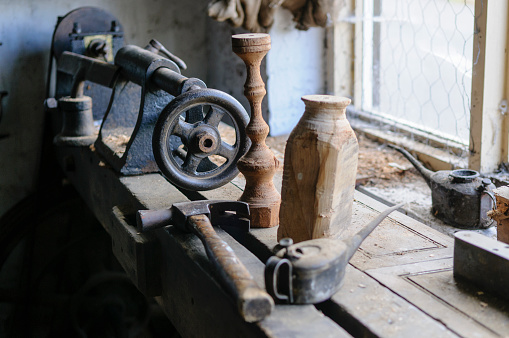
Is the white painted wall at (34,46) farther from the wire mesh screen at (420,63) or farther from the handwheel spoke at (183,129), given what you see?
the handwheel spoke at (183,129)

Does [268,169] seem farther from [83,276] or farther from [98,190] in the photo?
[83,276]

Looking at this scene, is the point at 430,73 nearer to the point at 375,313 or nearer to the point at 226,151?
the point at 226,151

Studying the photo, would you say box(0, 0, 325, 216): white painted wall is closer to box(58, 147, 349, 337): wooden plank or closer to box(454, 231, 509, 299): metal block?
box(58, 147, 349, 337): wooden plank

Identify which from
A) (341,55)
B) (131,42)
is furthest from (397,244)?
Result: (131,42)

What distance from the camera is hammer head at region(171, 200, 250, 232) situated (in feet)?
4.54

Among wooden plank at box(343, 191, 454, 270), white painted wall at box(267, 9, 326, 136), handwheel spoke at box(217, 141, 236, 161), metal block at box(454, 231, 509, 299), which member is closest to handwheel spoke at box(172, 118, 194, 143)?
handwheel spoke at box(217, 141, 236, 161)

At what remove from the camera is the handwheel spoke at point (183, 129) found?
158 cm

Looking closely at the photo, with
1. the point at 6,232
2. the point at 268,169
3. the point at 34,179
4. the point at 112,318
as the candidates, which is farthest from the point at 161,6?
the point at 268,169

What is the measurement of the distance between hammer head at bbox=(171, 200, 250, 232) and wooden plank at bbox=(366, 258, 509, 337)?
361 mm

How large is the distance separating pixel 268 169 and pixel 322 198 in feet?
0.84

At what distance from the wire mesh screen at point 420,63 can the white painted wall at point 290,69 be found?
9.2 inches

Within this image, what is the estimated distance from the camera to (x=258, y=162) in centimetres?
142

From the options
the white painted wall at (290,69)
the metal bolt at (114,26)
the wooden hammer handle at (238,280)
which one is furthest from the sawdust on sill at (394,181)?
the metal bolt at (114,26)

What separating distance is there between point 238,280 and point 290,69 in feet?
6.27
